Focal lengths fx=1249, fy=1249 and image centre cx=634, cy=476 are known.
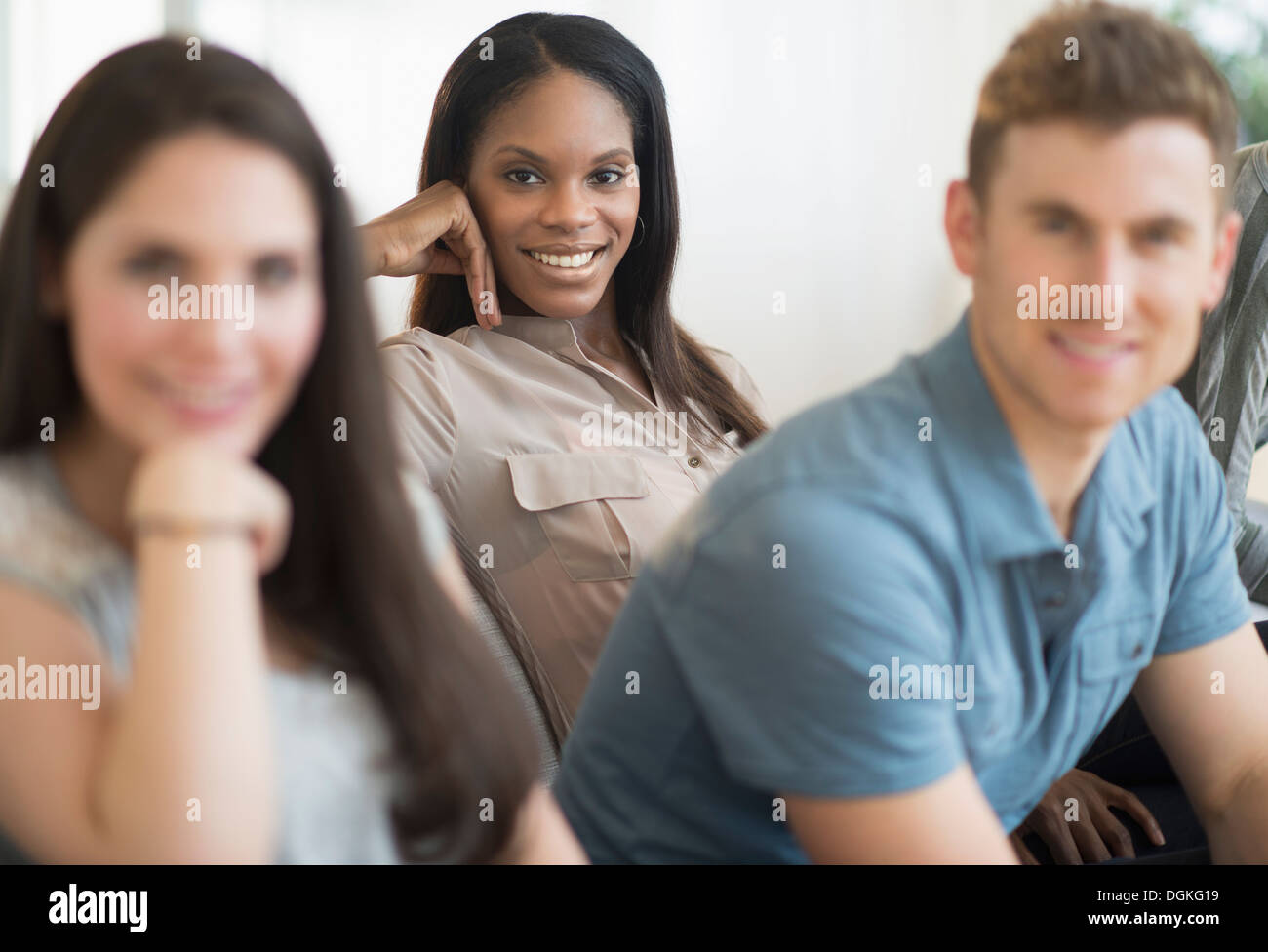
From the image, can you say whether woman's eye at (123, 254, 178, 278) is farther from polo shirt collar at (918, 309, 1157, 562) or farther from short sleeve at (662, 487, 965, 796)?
polo shirt collar at (918, 309, 1157, 562)

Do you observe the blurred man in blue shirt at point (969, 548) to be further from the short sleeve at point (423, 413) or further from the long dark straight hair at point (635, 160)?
the long dark straight hair at point (635, 160)

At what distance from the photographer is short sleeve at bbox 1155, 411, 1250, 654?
978mm

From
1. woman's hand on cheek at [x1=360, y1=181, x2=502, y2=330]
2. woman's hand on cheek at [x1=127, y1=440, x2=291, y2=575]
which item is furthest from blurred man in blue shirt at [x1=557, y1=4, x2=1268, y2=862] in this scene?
woman's hand on cheek at [x1=360, y1=181, x2=502, y2=330]

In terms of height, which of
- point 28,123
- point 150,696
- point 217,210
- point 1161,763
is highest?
point 28,123

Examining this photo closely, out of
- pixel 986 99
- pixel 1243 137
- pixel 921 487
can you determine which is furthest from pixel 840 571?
pixel 1243 137

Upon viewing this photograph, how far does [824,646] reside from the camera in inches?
29.4

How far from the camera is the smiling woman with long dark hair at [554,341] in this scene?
1.37m

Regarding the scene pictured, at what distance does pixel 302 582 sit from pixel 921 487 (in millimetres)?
385

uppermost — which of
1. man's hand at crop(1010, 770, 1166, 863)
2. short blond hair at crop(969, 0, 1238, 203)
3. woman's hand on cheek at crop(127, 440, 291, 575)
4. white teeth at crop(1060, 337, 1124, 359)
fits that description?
short blond hair at crop(969, 0, 1238, 203)

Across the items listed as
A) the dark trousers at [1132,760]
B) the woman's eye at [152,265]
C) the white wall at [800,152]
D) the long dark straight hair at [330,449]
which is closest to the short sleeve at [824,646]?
the long dark straight hair at [330,449]

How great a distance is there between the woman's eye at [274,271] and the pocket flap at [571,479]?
0.76m

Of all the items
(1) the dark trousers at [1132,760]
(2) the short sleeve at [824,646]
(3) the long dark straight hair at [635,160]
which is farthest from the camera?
(3) the long dark straight hair at [635,160]
